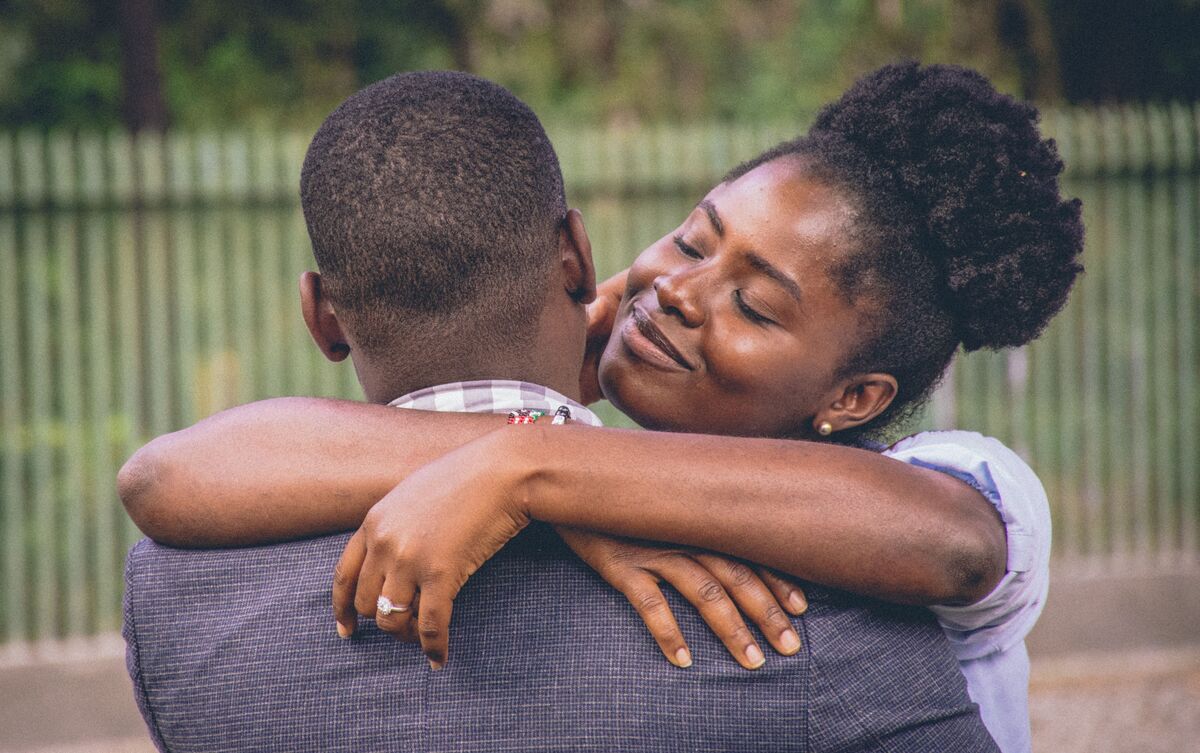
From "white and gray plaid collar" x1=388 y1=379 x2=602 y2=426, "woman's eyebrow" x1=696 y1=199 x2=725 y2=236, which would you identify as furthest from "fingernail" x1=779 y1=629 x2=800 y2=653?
"woman's eyebrow" x1=696 y1=199 x2=725 y2=236

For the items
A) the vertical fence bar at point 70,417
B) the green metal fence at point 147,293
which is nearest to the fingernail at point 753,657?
the green metal fence at point 147,293

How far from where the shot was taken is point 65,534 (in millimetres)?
5855

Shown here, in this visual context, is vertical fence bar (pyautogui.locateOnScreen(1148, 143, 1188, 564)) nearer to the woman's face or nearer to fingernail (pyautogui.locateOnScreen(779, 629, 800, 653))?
the woman's face

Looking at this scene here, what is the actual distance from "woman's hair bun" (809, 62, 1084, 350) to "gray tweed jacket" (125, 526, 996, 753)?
2.45 feet

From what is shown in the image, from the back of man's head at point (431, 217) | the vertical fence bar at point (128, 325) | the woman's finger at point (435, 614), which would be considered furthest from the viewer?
the vertical fence bar at point (128, 325)

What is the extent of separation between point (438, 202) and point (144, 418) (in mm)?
4740

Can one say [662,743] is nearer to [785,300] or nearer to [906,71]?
[785,300]

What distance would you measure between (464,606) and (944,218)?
3.72 feet

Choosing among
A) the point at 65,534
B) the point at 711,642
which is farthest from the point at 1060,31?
the point at 711,642

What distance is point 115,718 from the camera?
593cm

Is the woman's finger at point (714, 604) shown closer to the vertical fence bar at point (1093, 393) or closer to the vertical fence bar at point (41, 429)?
the vertical fence bar at point (41, 429)

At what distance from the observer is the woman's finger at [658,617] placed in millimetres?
1546

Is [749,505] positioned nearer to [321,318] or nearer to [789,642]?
[789,642]

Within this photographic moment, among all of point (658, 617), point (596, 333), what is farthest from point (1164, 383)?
point (658, 617)
